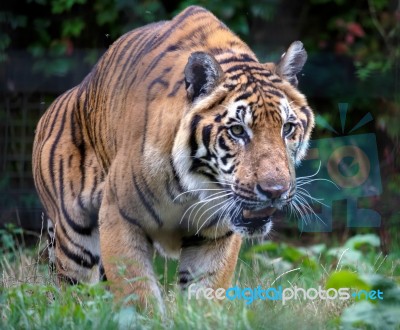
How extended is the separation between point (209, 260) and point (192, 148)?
1.26 ft

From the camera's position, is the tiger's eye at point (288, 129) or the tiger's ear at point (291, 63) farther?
the tiger's ear at point (291, 63)

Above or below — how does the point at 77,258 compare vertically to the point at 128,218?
below

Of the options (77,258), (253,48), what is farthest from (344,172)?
(77,258)

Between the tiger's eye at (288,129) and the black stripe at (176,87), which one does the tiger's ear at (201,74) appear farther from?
the tiger's eye at (288,129)

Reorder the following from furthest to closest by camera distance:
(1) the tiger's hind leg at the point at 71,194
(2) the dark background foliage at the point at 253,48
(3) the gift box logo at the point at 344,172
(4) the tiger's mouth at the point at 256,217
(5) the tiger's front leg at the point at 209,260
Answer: (3) the gift box logo at the point at 344,172
(2) the dark background foliage at the point at 253,48
(1) the tiger's hind leg at the point at 71,194
(5) the tiger's front leg at the point at 209,260
(4) the tiger's mouth at the point at 256,217

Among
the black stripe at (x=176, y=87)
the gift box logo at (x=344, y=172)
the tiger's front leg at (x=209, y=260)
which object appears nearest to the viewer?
the black stripe at (x=176, y=87)

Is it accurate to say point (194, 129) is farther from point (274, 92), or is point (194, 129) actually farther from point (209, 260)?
point (209, 260)

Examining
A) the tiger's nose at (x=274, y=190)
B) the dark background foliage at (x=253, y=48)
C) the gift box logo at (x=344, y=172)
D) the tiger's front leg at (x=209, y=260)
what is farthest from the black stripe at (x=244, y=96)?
the gift box logo at (x=344, y=172)

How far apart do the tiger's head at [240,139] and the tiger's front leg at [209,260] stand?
120mm

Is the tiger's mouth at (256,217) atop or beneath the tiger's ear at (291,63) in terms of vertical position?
beneath

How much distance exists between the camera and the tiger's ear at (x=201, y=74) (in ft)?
8.04

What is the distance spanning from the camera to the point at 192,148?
99.5 inches

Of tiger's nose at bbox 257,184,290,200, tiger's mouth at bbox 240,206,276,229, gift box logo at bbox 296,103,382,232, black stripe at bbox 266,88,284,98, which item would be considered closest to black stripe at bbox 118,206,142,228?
tiger's mouth at bbox 240,206,276,229

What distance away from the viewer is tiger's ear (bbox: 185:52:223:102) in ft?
8.04
